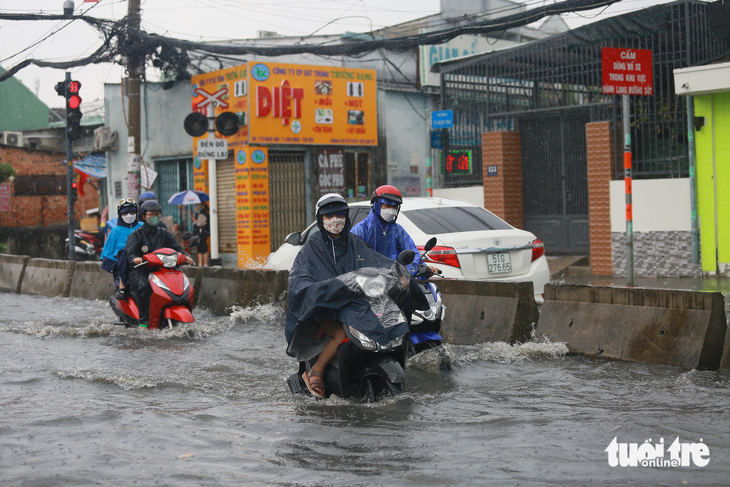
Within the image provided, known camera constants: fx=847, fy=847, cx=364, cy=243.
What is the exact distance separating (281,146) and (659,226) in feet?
30.1

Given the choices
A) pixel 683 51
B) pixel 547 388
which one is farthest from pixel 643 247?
pixel 547 388

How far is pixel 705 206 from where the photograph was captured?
13.2 meters

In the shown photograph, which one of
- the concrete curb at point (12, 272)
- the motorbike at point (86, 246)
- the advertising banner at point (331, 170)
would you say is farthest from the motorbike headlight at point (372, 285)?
the motorbike at point (86, 246)

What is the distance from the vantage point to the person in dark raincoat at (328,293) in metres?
5.26

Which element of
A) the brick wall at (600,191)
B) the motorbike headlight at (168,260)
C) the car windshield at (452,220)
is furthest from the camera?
the brick wall at (600,191)

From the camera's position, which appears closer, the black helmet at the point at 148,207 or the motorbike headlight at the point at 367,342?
the motorbike headlight at the point at 367,342

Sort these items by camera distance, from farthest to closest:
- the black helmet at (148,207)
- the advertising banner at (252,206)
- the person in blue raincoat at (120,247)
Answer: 1. the advertising banner at (252,206)
2. the person in blue raincoat at (120,247)
3. the black helmet at (148,207)

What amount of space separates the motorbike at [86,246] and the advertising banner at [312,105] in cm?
866

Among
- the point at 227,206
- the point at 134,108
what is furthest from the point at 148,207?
the point at 227,206

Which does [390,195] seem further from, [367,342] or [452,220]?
[452,220]

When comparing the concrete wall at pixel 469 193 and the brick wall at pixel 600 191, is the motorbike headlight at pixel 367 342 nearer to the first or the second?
the brick wall at pixel 600 191

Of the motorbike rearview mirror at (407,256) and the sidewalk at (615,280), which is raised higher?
the motorbike rearview mirror at (407,256)

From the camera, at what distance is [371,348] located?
5.19 meters

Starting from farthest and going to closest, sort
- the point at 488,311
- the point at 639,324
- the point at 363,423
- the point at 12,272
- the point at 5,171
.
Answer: the point at 5,171, the point at 12,272, the point at 488,311, the point at 639,324, the point at 363,423
